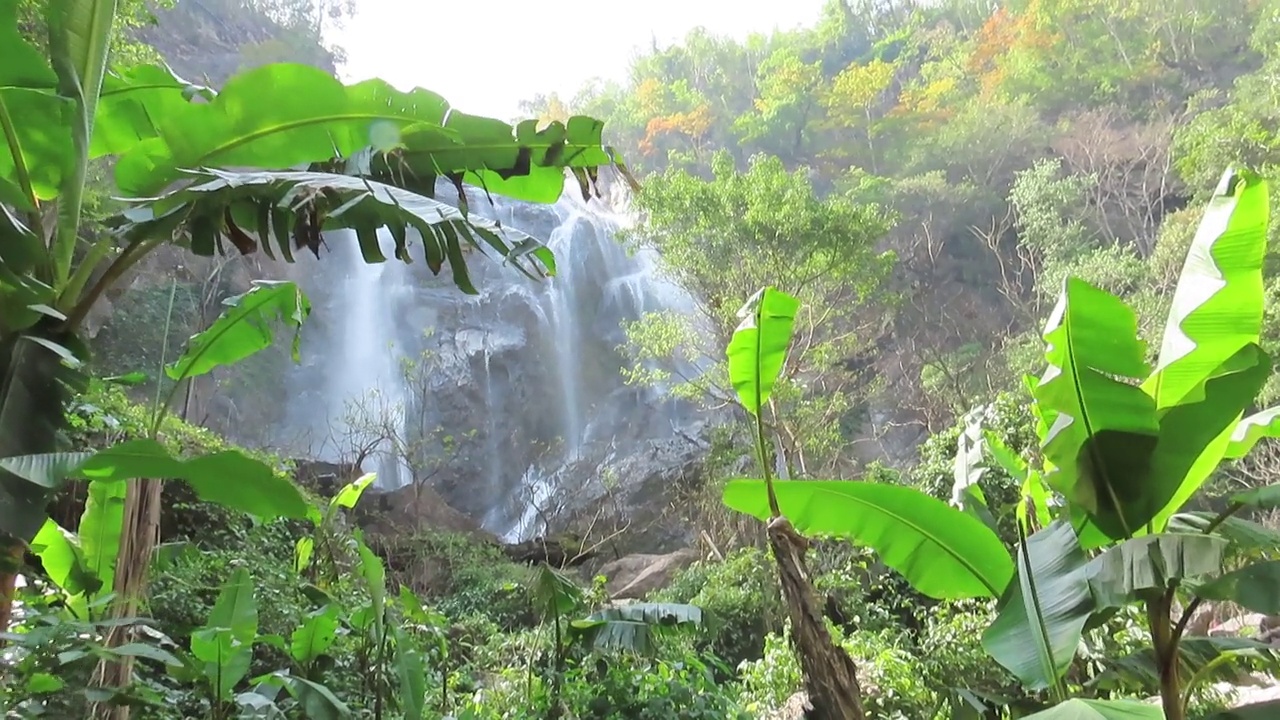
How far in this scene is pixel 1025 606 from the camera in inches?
52.8

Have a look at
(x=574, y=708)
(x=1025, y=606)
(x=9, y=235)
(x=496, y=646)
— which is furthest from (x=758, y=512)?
(x=496, y=646)

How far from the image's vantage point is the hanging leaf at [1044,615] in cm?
122

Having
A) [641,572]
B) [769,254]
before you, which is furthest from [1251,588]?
[641,572]

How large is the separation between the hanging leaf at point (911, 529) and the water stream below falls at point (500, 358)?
1011cm

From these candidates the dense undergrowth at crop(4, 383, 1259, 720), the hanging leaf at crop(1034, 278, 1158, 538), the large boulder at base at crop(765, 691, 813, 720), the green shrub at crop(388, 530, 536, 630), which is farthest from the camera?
the green shrub at crop(388, 530, 536, 630)

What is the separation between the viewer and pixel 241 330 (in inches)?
69.3

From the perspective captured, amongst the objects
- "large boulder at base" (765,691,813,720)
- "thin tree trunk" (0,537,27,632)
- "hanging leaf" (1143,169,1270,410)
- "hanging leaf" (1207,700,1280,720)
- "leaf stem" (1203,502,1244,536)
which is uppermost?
"hanging leaf" (1143,169,1270,410)

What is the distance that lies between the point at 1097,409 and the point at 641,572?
704 centimetres

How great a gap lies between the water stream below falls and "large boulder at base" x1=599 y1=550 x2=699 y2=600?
11.1 feet

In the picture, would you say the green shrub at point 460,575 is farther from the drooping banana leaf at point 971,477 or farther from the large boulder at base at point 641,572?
the drooping banana leaf at point 971,477

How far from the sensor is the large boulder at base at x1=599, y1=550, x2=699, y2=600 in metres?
7.42

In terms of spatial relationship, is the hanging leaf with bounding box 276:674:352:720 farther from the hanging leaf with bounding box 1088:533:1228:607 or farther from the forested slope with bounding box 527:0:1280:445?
the forested slope with bounding box 527:0:1280:445

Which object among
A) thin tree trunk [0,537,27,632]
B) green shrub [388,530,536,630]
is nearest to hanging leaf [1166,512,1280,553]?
thin tree trunk [0,537,27,632]

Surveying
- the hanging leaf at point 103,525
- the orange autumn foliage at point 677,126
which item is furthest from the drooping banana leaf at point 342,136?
the orange autumn foliage at point 677,126
